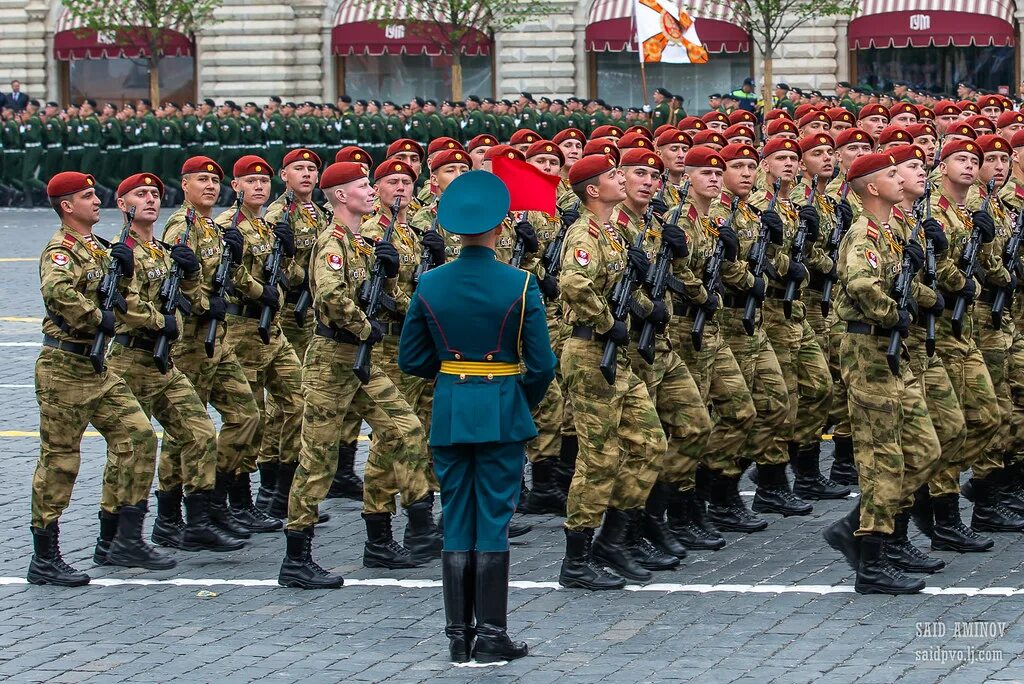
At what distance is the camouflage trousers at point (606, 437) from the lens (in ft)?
28.8

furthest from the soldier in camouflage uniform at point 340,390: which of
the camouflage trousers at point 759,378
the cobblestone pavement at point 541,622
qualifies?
the camouflage trousers at point 759,378

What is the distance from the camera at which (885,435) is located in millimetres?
8578

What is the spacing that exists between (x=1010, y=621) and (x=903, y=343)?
141cm

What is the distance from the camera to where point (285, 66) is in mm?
40312

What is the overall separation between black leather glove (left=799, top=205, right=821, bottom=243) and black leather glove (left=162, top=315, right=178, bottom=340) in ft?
11.4

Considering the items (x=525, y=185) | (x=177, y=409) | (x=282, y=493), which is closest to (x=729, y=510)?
(x=525, y=185)

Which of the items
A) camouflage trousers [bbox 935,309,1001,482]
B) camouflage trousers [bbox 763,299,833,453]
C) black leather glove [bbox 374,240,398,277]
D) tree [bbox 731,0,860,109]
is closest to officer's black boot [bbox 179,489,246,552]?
black leather glove [bbox 374,240,398,277]

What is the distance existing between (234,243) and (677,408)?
2538 millimetres

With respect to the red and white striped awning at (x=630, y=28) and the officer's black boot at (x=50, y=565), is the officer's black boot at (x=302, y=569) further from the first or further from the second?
the red and white striped awning at (x=630, y=28)

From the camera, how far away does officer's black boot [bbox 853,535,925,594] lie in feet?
27.6

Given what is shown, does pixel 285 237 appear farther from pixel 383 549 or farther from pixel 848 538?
pixel 848 538

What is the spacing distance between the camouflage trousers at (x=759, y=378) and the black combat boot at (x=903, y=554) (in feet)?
4.66

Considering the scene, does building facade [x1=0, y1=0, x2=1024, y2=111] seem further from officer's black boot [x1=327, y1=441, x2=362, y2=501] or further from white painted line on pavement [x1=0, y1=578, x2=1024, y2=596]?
white painted line on pavement [x1=0, y1=578, x2=1024, y2=596]

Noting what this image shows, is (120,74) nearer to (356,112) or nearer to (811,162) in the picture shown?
(356,112)
